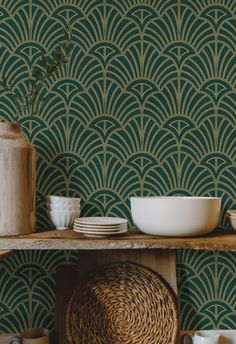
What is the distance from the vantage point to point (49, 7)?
1.48 metres

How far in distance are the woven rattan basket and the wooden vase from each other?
0.35 m

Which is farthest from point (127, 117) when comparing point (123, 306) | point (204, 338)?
point (204, 338)

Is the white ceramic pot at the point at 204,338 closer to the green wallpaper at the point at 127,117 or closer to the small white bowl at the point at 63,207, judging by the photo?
the green wallpaper at the point at 127,117

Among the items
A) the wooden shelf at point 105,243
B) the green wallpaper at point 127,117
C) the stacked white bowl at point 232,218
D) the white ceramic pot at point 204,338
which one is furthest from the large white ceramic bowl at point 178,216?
the white ceramic pot at point 204,338

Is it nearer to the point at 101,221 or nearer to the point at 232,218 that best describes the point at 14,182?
the point at 101,221

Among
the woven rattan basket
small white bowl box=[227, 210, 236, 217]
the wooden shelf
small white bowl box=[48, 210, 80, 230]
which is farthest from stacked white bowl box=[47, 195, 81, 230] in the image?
small white bowl box=[227, 210, 236, 217]

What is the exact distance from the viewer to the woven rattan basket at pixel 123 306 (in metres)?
1.44

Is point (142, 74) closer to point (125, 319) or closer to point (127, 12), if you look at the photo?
point (127, 12)

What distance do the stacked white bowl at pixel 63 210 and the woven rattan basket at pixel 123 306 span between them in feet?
0.75

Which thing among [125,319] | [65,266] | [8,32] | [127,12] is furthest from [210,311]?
[8,32]

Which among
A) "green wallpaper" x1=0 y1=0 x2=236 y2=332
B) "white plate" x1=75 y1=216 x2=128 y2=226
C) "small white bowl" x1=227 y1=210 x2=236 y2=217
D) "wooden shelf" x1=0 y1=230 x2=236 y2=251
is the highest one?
"green wallpaper" x1=0 y1=0 x2=236 y2=332

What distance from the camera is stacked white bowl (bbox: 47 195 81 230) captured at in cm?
134

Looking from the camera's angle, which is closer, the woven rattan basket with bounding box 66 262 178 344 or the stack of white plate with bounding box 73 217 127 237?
the stack of white plate with bounding box 73 217 127 237

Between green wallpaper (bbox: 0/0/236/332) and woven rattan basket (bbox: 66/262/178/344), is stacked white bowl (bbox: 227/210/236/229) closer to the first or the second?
green wallpaper (bbox: 0/0/236/332)
